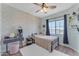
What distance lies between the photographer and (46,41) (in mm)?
2135

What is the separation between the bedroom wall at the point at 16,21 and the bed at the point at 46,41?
190 mm

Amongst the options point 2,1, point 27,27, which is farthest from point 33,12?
point 2,1

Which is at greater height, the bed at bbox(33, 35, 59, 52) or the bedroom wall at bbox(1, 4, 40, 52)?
the bedroom wall at bbox(1, 4, 40, 52)

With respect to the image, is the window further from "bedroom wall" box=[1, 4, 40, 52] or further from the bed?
"bedroom wall" box=[1, 4, 40, 52]

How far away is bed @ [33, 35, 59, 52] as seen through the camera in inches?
78.4

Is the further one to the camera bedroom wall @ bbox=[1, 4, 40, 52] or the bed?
the bed

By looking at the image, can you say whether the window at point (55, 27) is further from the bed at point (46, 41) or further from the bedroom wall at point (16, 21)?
the bedroom wall at point (16, 21)

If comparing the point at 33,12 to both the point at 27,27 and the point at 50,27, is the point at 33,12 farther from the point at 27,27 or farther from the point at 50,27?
the point at 50,27

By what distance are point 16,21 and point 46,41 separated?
3.10 ft

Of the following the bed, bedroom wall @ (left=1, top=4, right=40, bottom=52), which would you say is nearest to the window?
the bed

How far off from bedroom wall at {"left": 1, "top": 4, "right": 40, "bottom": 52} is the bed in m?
0.19

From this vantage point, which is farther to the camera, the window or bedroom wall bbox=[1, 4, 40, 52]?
the window

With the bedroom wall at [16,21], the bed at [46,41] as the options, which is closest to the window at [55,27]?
the bed at [46,41]

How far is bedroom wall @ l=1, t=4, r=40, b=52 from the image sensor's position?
1.81 m
